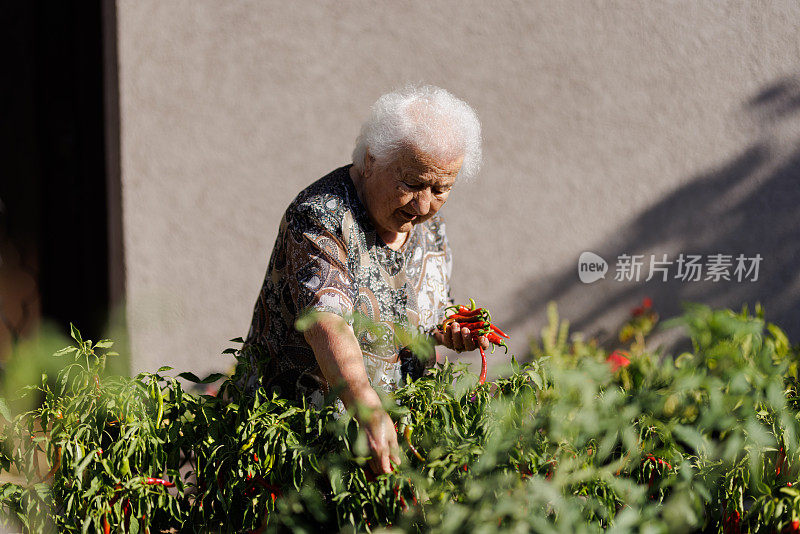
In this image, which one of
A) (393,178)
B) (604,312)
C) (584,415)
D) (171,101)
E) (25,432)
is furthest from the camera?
(604,312)

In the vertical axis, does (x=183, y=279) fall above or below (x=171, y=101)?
below

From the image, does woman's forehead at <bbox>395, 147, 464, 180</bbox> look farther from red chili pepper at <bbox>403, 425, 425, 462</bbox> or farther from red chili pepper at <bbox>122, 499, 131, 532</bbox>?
red chili pepper at <bbox>122, 499, 131, 532</bbox>

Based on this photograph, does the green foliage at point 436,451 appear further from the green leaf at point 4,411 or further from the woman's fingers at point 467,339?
the woman's fingers at point 467,339

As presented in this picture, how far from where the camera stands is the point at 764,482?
1302 millimetres

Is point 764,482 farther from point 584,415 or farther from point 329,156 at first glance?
point 329,156

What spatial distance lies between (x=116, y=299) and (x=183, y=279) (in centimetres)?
32

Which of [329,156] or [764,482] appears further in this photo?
[329,156]

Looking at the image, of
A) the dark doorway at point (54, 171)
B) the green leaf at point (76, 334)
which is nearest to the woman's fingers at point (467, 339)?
the green leaf at point (76, 334)

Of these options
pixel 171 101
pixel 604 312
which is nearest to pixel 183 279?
pixel 171 101

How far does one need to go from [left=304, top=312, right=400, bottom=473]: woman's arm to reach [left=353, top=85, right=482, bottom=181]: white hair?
0.44 m

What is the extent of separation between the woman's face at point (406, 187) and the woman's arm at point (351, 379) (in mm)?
332

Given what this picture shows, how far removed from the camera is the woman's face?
1.60 m

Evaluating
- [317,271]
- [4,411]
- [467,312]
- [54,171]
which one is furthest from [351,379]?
[54,171]

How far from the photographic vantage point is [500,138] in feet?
10.6
